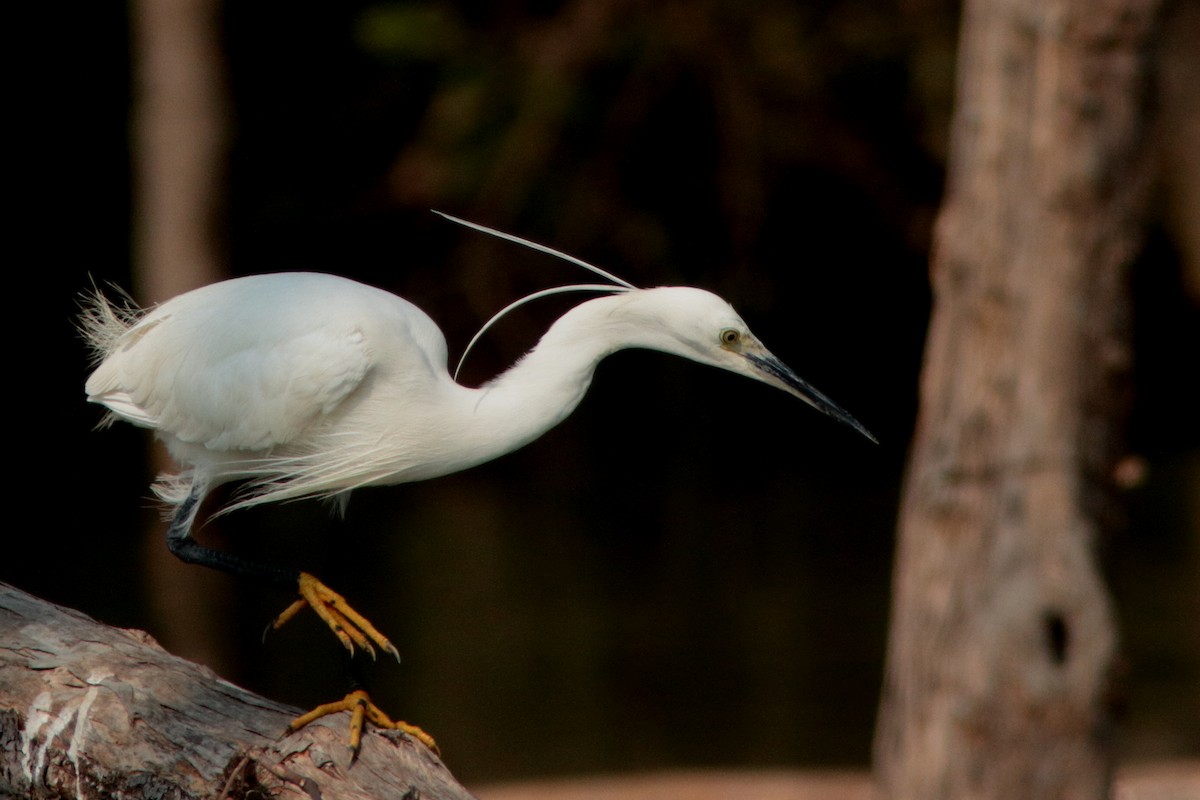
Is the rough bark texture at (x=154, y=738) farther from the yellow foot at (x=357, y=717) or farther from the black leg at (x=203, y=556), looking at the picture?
the black leg at (x=203, y=556)

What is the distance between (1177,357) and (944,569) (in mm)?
12529

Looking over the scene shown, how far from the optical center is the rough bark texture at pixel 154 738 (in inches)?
86.1

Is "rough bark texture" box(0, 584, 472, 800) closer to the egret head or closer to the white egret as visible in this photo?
the white egret

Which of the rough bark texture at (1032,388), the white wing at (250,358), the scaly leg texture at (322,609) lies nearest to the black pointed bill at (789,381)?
the white wing at (250,358)

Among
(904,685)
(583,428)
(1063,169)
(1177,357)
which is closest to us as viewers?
(1063,169)

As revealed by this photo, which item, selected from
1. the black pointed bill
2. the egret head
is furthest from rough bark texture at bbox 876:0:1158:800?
the egret head

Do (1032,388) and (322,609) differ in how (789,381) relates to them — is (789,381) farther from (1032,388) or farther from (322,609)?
(1032,388)

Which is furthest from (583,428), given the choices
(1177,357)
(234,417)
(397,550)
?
(234,417)

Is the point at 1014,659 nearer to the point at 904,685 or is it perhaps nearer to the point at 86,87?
the point at 904,685

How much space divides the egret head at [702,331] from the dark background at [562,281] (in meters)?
4.93

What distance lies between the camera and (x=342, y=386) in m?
2.51

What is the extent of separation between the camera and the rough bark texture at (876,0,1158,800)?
11.3ft

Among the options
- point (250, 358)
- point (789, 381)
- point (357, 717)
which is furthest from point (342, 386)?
point (789, 381)

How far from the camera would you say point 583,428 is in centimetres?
1343
